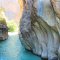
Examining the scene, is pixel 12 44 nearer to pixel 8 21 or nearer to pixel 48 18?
pixel 8 21

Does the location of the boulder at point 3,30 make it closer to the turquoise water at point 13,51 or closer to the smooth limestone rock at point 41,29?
the turquoise water at point 13,51

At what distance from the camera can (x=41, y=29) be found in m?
9.50

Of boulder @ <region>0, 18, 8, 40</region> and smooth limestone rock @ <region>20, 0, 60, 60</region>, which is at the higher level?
smooth limestone rock @ <region>20, 0, 60, 60</region>

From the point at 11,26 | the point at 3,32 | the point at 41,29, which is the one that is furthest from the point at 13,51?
the point at 11,26

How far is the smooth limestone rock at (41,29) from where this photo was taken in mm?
8320

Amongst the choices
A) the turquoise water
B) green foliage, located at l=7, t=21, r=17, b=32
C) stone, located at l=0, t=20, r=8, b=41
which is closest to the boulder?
stone, located at l=0, t=20, r=8, b=41

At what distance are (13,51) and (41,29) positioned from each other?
2.17m

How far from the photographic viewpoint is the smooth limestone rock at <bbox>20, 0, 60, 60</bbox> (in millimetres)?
8320

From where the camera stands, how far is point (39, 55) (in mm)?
9641

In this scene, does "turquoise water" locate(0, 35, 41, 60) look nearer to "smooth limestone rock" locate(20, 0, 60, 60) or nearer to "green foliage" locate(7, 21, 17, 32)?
"smooth limestone rock" locate(20, 0, 60, 60)

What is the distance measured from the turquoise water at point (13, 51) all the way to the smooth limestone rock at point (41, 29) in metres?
0.29

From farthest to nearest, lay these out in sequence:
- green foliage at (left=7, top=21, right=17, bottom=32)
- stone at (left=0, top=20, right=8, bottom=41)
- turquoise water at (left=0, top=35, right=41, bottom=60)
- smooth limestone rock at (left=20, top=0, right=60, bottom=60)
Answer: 1. green foliage at (left=7, top=21, right=17, bottom=32)
2. stone at (left=0, top=20, right=8, bottom=41)
3. turquoise water at (left=0, top=35, right=41, bottom=60)
4. smooth limestone rock at (left=20, top=0, right=60, bottom=60)

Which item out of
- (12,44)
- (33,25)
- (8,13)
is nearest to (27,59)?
(33,25)

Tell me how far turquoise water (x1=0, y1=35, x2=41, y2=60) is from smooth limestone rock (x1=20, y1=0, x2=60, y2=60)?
292 mm
